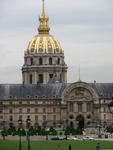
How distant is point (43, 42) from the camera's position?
187750mm

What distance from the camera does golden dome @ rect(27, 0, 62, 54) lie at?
609ft

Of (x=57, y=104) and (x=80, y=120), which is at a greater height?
(x=57, y=104)

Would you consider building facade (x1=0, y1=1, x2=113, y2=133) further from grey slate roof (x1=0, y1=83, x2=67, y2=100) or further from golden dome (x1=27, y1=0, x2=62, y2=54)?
golden dome (x1=27, y1=0, x2=62, y2=54)

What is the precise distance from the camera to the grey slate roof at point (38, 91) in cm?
14950

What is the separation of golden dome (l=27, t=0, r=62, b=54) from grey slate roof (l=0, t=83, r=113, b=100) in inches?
1350

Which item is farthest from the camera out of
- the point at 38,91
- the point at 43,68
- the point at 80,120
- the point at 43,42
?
the point at 43,42

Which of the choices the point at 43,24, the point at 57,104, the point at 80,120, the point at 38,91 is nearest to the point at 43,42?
the point at 43,24

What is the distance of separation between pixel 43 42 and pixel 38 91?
38.5 meters

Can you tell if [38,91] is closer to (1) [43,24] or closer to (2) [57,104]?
(2) [57,104]

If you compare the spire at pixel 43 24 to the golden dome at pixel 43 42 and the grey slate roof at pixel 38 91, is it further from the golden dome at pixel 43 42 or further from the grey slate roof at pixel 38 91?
the grey slate roof at pixel 38 91

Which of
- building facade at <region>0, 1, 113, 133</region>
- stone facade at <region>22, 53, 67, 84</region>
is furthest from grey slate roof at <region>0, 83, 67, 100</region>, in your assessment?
stone facade at <region>22, 53, 67, 84</region>

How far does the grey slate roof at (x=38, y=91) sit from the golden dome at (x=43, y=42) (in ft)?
113

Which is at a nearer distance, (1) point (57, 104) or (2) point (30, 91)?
(2) point (30, 91)

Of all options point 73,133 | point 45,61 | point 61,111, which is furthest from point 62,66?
point 73,133
